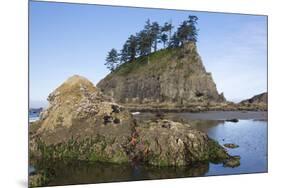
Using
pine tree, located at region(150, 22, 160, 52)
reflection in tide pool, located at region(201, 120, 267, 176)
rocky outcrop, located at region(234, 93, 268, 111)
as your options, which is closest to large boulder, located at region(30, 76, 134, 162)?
pine tree, located at region(150, 22, 160, 52)

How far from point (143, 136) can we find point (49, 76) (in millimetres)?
1074

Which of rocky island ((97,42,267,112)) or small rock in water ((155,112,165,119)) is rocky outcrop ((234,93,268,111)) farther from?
small rock in water ((155,112,165,119))

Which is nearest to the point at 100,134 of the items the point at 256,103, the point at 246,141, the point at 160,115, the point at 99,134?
the point at 99,134

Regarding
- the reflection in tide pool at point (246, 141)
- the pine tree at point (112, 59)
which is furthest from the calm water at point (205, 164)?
the pine tree at point (112, 59)

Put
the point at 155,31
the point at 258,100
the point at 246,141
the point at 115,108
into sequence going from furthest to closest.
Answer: the point at 258,100 < the point at 246,141 < the point at 155,31 < the point at 115,108

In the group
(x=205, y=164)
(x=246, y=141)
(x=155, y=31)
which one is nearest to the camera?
(x=155, y=31)

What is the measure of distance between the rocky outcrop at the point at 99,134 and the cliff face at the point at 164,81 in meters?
0.17

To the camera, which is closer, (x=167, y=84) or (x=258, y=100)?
(x=167, y=84)

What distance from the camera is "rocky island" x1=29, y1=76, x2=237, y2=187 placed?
Result: 490cm

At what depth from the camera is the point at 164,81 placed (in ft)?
17.1

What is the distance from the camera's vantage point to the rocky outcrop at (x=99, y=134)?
4.90 m

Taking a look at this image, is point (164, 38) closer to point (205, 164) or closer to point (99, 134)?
point (99, 134)

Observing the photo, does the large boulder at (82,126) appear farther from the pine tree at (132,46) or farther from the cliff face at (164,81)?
the pine tree at (132,46)

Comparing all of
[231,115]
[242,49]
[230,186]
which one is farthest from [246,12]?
[230,186]
